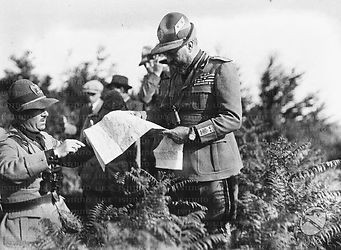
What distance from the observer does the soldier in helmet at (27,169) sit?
16.0ft

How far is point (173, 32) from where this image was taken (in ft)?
16.9

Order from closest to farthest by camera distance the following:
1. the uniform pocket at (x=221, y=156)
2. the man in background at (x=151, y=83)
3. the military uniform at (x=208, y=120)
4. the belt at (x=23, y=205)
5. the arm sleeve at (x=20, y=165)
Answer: the arm sleeve at (x=20, y=165), the belt at (x=23, y=205), the military uniform at (x=208, y=120), the uniform pocket at (x=221, y=156), the man in background at (x=151, y=83)

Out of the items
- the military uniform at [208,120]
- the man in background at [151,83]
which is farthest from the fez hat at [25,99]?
the man in background at [151,83]

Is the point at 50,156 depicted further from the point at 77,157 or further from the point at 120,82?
the point at 120,82

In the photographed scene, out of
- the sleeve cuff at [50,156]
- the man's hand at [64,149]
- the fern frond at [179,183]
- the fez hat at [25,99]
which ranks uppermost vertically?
the fez hat at [25,99]

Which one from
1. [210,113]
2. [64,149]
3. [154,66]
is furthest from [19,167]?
[154,66]

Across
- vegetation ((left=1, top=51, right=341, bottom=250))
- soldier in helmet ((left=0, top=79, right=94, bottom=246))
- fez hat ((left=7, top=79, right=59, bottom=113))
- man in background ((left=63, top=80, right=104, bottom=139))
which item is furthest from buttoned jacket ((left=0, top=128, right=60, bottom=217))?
man in background ((left=63, top=80, right=104, bottom=139))

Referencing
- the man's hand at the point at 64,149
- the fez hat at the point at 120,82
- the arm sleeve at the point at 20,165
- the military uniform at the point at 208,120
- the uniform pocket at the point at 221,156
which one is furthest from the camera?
the fez hat at the point at 120,82

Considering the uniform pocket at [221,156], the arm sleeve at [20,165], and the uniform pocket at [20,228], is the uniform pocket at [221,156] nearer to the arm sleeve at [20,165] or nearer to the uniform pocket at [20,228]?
the arm sleeve at [20,165]

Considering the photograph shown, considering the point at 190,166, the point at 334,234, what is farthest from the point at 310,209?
the point at 190,166

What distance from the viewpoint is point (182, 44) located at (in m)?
5.16

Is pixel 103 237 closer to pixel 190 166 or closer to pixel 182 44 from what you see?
pixel 190 166

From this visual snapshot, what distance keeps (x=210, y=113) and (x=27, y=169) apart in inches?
62.8

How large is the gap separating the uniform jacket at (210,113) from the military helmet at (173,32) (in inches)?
9.0
